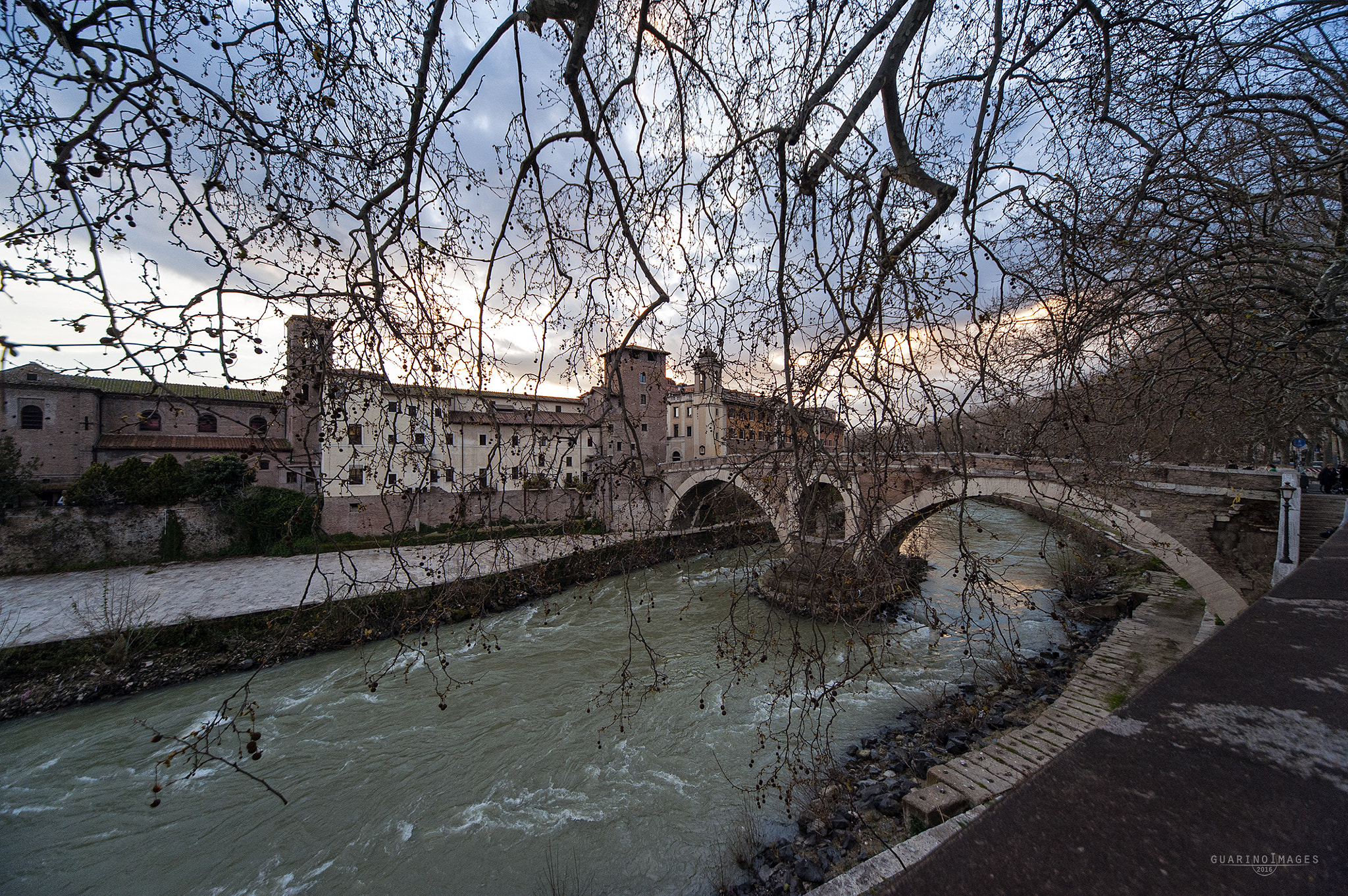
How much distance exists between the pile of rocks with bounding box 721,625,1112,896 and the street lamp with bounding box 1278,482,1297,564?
3.24m

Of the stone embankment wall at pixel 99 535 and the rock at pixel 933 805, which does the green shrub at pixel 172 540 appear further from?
the rock at pixel 933 805

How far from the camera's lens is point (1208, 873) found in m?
0.57

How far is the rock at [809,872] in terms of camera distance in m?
4.68

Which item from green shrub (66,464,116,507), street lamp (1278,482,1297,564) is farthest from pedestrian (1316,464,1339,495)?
green shrub (66,464,116,507)

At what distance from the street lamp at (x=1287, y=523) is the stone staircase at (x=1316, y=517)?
465 millimetres

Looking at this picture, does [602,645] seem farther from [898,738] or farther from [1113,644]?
[1113,644]

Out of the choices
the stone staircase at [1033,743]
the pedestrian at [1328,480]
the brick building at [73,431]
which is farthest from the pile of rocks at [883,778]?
the brick building at [73,431]

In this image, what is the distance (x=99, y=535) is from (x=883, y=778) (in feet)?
69.3

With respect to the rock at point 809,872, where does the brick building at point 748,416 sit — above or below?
above

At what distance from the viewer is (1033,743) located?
5746mm

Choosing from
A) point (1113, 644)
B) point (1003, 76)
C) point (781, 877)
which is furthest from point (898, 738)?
point (1003, 76)

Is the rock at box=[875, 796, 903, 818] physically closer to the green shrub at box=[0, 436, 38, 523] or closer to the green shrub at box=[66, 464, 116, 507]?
the green shrub at box=[66, 464, 116, 507]

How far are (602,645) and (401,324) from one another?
943 cm

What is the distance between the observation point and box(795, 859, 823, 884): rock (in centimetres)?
468
